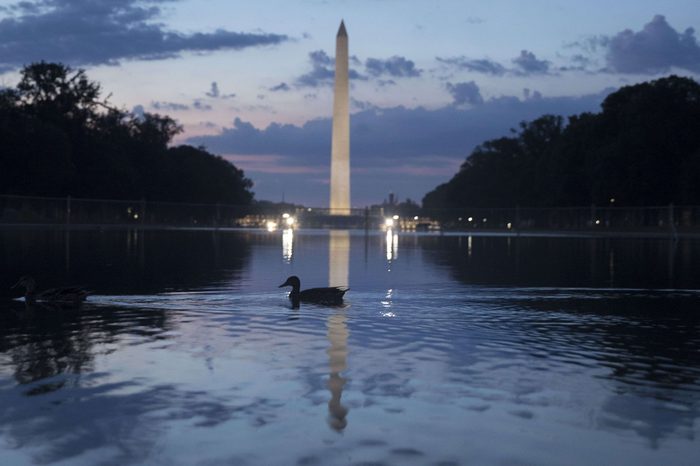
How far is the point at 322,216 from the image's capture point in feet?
299

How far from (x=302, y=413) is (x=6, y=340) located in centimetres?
494

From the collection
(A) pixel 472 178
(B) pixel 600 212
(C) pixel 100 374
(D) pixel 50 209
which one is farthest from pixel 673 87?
(C) pixel 100 374

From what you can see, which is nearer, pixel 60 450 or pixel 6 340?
pixel 60 450

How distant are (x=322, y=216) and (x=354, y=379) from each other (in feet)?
272

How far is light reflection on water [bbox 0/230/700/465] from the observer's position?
6.08m

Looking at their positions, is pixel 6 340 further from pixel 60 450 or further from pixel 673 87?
pixel 673 87

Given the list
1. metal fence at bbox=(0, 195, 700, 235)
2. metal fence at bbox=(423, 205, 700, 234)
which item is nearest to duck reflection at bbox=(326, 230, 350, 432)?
metal fence at bbox=(423, 205, 700, 234)

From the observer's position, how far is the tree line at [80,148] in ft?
247

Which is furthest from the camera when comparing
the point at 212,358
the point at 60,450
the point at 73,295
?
the point at 73,295

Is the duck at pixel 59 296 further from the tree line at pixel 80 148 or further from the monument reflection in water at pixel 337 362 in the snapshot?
the tree line at pixel 80 148

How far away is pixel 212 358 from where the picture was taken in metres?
9.34

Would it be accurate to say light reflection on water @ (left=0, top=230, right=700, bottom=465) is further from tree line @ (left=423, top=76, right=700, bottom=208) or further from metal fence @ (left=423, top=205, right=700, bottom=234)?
tree line @ (left=423, top=76, right=700, bottom=208)

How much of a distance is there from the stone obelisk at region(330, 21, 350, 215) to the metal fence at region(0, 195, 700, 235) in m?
2.62

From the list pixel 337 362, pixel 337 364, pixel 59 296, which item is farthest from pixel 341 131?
pixel 337 364
